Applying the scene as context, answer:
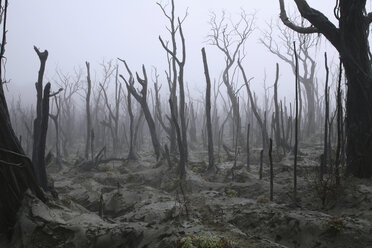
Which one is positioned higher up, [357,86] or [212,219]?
[357,86]

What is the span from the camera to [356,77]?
17.0 ft

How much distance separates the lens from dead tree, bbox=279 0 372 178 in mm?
4969

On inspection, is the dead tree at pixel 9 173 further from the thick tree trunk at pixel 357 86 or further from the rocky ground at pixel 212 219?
the thick tree trunk at pixel 357 86

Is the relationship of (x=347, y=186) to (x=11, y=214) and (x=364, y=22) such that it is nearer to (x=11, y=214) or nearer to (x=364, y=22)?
(x=364, y=22)

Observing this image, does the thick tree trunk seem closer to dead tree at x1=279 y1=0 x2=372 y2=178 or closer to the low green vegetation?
dead tree at x1=279 y1=0 x2=372 y2=178

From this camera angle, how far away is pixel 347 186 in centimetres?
475

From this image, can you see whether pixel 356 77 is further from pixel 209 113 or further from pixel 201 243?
pixel 209 113

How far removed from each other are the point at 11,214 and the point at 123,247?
1742 mm

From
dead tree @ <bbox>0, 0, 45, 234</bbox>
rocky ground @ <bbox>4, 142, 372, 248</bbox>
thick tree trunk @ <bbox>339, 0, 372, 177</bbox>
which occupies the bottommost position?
rocky ground @ <bbox>4, 142, 372, 248</bbox>

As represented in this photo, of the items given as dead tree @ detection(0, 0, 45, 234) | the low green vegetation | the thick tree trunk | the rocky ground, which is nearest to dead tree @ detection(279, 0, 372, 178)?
the thick tree trunk

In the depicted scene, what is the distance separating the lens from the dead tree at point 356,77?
16.3 feet

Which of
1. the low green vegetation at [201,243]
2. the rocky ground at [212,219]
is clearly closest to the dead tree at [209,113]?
the rocky ground at [212,219]

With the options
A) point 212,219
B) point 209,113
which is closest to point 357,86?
point 212,219

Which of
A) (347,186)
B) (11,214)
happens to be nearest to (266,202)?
(347,186)
